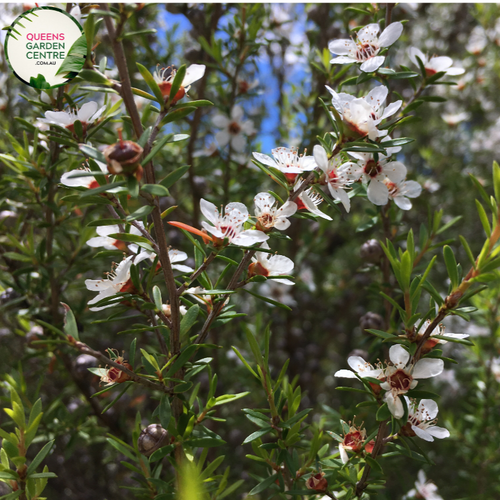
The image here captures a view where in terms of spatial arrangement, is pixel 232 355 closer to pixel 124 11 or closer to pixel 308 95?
pixel 308 95

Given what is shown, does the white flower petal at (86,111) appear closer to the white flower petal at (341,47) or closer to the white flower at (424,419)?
the white flower petal at (341,47)

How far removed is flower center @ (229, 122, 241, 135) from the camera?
5.25 feet

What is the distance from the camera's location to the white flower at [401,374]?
2.00 feet

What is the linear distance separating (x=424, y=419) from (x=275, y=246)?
4.94ft

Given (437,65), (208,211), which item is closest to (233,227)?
(208,211)

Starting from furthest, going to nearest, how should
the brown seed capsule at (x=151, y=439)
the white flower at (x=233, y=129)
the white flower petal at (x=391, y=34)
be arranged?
the white flower at (x=233, y=129) → the white flower petal at (x=391, y=34) → the brown seed capsule at (x=151, y=439)

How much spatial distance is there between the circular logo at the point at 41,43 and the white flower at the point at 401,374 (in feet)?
2.57

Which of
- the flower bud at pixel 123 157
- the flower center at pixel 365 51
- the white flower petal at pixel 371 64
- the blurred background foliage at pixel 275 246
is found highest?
the flower center at pixel 365 51

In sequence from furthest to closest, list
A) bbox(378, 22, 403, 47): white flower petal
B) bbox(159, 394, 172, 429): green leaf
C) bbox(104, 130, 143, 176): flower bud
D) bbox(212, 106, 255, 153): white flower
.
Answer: bbox(212, 106, 255, 153): white flower
bbox(378, 22, 403, 47): white flower petal
bbox(159, 394, 172, 429): green leaf
bbox(104, 130, 143, 176): flower bud

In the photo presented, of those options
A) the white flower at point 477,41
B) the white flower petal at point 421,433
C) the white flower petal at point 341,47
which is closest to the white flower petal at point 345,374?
the white flower petal at point 421,433

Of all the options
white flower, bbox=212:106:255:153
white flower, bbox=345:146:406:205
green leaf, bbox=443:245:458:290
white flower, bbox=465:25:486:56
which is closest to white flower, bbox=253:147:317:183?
white flower, bbox=345:146:406:205

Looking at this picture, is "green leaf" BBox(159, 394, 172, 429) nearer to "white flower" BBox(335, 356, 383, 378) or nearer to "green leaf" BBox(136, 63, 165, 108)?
"white flower" BBox(335, 356, 383, 378)

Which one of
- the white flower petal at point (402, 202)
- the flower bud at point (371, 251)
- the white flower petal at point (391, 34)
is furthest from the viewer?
the flower bud at point (371, 251)

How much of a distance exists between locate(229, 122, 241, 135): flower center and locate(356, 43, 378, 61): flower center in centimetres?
76
